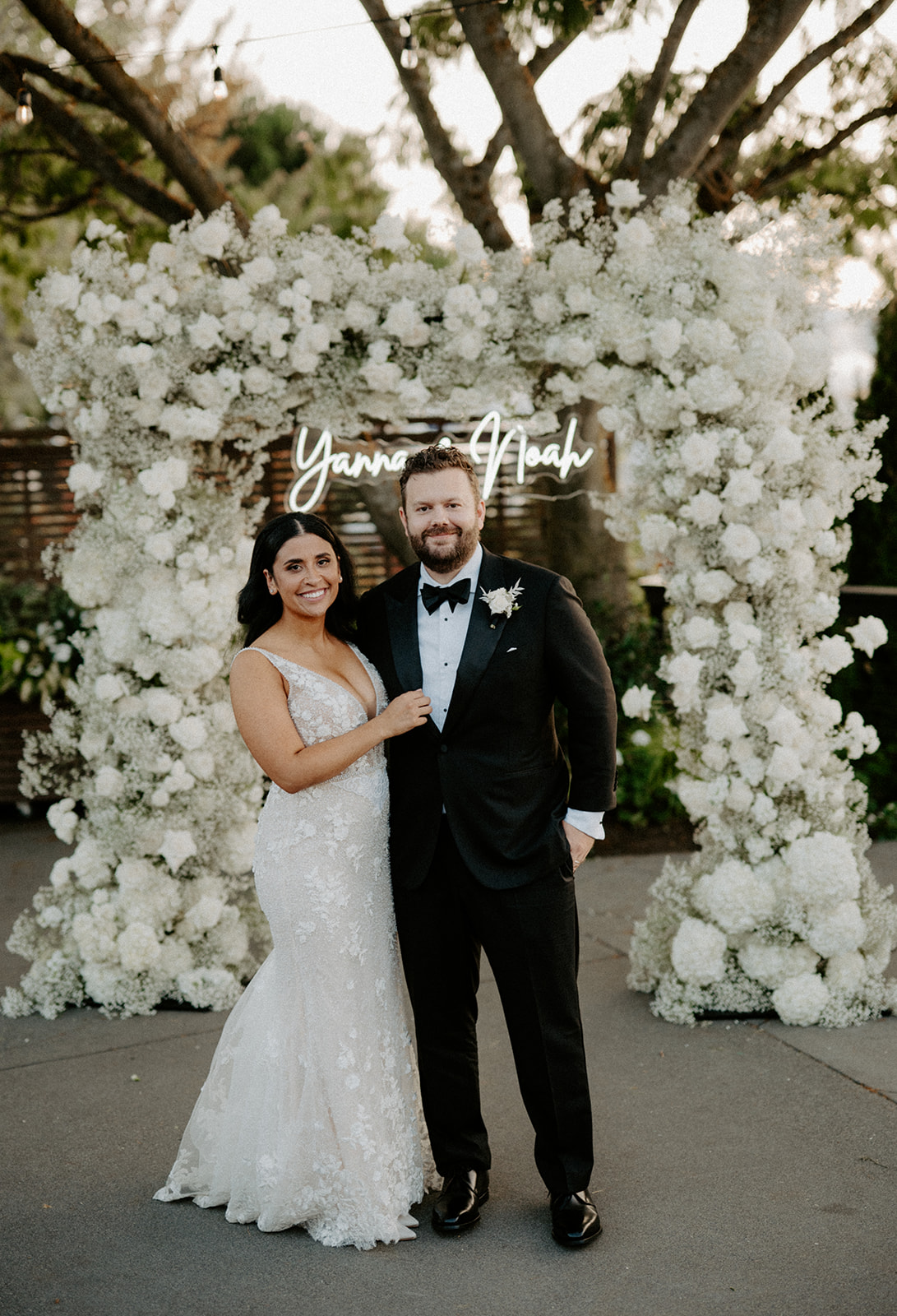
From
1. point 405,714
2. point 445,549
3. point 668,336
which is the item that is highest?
point 668,336

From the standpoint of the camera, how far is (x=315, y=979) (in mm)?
3035

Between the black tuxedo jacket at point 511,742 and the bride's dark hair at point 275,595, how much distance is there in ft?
1.12

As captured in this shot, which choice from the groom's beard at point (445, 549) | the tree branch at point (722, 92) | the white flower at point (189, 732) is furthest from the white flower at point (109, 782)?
the tree branch at point (722, 92)

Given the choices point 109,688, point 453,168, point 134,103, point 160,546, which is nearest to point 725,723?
point 160,546

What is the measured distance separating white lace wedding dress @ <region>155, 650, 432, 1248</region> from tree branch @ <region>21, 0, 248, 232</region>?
411 centimetres

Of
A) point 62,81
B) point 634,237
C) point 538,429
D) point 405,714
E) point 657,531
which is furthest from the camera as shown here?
point 62,81

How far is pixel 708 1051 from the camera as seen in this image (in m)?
4.02

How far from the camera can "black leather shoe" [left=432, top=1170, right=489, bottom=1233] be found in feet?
9.69

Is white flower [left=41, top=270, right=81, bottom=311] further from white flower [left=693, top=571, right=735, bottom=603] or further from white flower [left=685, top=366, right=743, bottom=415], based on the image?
white flower [left=693, top=571, right=735, bottom=603]

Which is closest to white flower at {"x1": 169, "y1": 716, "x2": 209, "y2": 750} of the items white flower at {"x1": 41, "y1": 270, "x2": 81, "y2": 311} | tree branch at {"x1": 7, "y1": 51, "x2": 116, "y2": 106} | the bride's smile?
the bride's smile

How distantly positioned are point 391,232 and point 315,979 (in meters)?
2.84

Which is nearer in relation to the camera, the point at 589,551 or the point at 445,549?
the point at 445,549

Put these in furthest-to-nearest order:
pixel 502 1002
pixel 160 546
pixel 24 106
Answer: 1. pixel 24 106
2. pixel 160 546
3. pixel 502 1002

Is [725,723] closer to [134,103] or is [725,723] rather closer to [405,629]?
[405,629]
